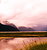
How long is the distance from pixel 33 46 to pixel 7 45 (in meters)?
0.41

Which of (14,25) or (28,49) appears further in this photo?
(14,25)

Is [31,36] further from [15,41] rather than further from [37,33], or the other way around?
[15,41]

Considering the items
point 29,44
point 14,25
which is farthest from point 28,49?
point 14,25

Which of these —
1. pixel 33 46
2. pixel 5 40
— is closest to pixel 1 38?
pixel 5 40

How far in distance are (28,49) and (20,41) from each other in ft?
0.59

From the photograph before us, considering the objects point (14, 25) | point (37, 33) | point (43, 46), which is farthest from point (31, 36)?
point (14, 25)

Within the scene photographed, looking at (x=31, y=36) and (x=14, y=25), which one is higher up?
(x=14, y=25)

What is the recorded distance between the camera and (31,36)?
1.97 meters

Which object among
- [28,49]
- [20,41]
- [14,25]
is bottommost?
[28,49]

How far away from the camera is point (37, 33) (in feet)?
6.36

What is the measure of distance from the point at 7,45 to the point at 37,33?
1.70ft

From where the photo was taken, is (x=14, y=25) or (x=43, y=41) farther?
(x=14, y=25)

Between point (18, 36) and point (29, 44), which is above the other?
point (18, 36)

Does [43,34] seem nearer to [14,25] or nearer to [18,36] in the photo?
[18,36]
